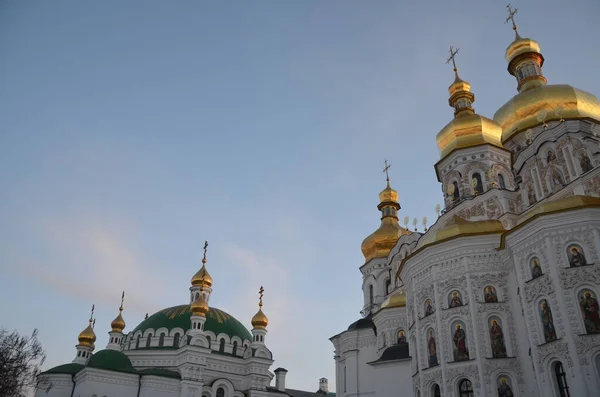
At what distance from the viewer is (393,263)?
2964cm

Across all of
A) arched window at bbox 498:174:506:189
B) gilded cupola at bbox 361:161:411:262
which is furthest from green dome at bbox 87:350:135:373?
arched window at bbox 498:174:506:189

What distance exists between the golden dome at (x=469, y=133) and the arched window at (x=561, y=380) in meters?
12.5

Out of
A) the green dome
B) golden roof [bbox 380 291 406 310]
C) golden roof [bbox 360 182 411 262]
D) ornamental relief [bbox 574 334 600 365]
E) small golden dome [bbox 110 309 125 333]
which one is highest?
golden roof [bbox 360 182 411 262]

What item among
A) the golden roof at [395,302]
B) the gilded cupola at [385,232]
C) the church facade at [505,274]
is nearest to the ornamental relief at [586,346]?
the church facade at [505,274]

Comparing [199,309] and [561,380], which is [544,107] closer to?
[561,380]

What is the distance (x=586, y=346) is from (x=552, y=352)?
97 cm

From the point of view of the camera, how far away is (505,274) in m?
16.7

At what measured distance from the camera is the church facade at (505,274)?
550 inches

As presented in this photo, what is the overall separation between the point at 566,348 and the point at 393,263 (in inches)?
642

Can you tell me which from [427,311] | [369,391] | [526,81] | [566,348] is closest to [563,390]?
[566,348]

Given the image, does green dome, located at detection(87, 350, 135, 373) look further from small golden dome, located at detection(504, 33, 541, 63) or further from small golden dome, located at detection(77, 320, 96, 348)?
small golden dome, located at detection(504, 33, 541, 63)

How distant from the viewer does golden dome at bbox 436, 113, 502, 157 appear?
2412 cm

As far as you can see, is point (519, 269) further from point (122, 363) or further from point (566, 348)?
point (122, 363)

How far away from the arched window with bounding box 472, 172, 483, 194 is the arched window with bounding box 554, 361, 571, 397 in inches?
417
